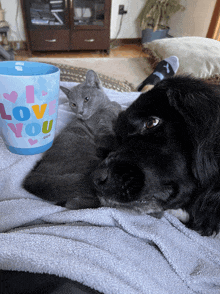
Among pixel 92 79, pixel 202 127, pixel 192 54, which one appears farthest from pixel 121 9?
pixel 202 127

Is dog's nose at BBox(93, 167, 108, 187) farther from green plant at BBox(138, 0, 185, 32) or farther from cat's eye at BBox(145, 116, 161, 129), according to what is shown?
green plant at BBox(138, 0, 185, 32)

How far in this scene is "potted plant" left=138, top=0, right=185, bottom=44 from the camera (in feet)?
13.1

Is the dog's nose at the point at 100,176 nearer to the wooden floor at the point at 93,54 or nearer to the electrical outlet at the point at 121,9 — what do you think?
the wooden floor at the point at 93,54

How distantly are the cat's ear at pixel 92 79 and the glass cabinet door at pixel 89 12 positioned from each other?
3275 millimetres

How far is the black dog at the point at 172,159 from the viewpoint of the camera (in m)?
0.52

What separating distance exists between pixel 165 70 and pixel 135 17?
148 inches

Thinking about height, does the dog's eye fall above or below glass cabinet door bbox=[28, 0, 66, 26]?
above

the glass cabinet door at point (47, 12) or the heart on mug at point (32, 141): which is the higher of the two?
the heart on mug at point (32, 141)

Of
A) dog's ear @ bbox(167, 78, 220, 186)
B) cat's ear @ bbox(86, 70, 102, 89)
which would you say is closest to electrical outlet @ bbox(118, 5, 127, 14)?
cat's ear @ bbox(86, 70, 102, 89)

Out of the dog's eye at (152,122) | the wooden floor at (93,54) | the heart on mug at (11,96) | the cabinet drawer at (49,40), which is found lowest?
the wooden floor at (93,54)

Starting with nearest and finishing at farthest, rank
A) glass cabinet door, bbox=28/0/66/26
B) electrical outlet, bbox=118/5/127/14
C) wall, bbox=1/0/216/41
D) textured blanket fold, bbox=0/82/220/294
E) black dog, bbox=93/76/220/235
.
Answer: textured blanket fold, bbox=0/82/220/294
black dog, bbox=93/76/220/235
wall, bbox=1/0/216/41
glass cabinet door, bbox=28/0/66/26
electrical outlet, bbox=118/5/127/14

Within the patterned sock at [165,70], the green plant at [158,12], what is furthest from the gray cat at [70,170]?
the green plant at [158,12]

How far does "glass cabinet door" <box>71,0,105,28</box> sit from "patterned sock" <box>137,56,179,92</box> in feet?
9.61

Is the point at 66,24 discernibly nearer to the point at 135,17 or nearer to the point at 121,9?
the point at 121,9
